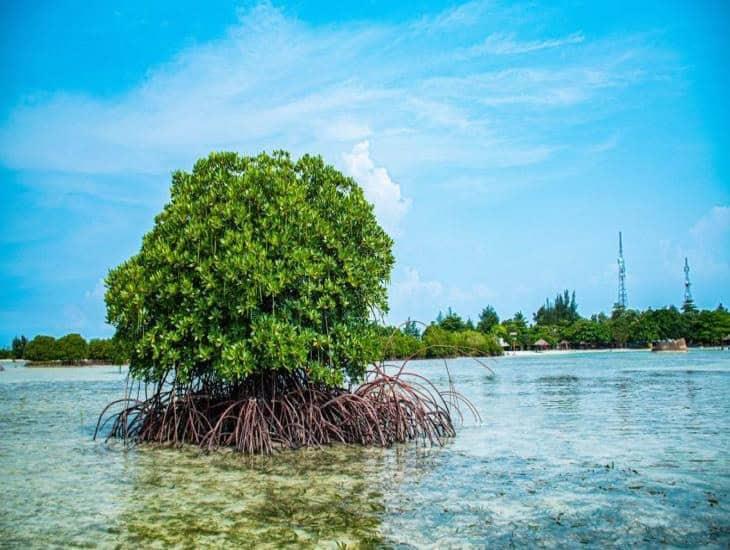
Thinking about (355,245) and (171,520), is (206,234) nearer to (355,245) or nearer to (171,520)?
(355,245)

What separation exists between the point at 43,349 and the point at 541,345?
61.4 metres

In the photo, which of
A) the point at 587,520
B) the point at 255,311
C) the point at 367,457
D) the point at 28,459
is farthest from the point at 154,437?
the point at 587,520

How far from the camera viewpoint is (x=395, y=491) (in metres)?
6.41

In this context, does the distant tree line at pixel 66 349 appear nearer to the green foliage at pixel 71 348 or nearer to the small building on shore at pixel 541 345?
the green foliage at pixel 71 348

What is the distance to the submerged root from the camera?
8891 millimetres

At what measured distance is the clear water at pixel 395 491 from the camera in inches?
199

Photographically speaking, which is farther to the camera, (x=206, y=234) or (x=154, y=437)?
(x=154, y=437)

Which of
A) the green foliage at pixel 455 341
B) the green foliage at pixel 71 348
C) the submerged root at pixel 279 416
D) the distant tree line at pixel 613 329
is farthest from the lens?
the distant tree line at pixel 613 329

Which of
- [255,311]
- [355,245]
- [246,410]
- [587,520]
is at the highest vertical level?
[355,245]

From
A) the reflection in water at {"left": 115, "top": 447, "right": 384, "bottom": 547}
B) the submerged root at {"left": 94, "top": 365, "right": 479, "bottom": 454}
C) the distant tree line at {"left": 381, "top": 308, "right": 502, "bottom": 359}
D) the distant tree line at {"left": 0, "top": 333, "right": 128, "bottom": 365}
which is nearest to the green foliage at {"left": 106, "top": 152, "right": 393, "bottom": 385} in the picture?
the submerged root at {"left": 94, "top": 365, "right": 479, "bottom": 454}

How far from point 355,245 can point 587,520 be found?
5287 millimetres

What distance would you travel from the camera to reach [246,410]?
28.8ft

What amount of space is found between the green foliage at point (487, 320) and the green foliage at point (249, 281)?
263ft

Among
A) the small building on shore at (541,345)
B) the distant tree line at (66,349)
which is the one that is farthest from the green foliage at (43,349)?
the small building on shore at (541,345)
